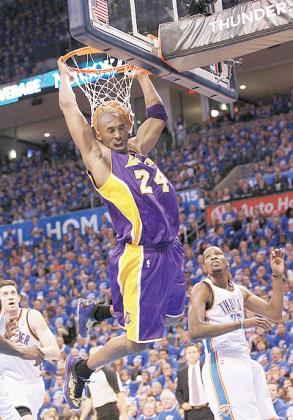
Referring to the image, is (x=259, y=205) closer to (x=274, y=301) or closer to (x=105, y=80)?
(x=274, y=301)

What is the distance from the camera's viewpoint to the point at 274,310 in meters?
6.93

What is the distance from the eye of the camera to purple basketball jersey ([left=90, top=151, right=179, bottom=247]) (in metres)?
5.71

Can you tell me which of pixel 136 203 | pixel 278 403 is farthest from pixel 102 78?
pixel 278 403

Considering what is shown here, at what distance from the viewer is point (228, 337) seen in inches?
270

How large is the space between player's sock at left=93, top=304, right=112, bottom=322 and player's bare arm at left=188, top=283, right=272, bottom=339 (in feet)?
2.20

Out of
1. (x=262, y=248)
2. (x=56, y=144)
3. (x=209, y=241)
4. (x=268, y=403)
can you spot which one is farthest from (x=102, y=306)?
(x=56, y=144)

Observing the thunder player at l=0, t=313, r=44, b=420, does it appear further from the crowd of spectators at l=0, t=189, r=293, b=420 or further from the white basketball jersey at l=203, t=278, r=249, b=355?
the crowd of spectators at l=0, t=189, r=293, b=420

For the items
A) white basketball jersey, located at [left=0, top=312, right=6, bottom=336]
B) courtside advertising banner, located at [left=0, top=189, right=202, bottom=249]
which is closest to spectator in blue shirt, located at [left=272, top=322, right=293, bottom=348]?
white basketball jersey, located at [left=0, top=312, right=6, bottom=336]

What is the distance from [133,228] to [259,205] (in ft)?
44.5

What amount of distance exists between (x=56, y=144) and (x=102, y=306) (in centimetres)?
2286

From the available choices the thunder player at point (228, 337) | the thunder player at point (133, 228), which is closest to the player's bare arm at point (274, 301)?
the thunder player at point (228, 337)

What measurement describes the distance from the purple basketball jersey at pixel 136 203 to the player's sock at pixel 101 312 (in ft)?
3.17

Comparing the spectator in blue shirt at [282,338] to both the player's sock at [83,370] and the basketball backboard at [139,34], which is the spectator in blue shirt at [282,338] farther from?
the player's sock at [83,370]

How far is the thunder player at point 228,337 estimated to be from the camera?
655cm
